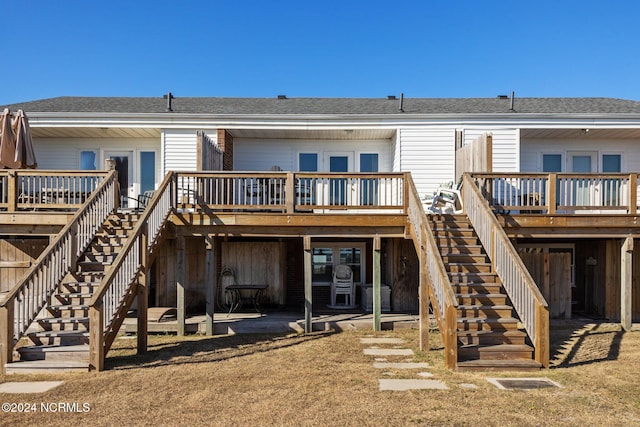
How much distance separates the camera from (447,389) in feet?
21.0

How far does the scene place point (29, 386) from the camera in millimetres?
6648

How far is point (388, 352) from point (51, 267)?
6.18 m

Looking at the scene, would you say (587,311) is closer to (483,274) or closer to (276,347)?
(483,274)

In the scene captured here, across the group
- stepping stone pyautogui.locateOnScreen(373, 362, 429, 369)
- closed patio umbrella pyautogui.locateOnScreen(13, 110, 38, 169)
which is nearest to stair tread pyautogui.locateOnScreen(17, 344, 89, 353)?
stepping stone pyautogui.locateOnScreen(373, 362, 429, 369)

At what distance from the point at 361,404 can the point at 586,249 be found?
11.2 metres

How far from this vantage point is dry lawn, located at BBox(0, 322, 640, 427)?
5.40 m

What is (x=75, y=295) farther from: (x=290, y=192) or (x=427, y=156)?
(x=427, y=156)

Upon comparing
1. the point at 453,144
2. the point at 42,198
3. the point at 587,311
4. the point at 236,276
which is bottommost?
the point at 587,311

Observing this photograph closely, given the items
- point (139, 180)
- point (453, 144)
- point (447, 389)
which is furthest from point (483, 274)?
point (139, 180)

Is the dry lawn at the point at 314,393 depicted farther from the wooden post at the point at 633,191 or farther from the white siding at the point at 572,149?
the white siding at the point at 572,149

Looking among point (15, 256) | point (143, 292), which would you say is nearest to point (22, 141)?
point (15, 256)

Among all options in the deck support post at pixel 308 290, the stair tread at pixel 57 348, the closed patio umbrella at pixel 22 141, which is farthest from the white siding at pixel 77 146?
the stair tread at pixel 57 348

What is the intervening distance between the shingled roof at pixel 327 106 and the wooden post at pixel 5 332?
7.44m

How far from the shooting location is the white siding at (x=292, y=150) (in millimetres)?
14328
